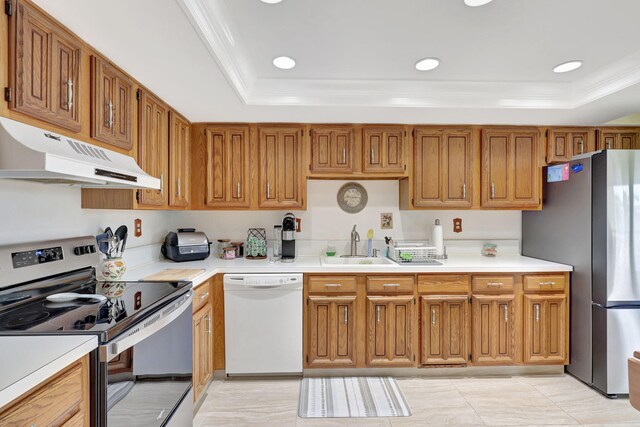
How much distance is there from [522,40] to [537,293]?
1944 mm

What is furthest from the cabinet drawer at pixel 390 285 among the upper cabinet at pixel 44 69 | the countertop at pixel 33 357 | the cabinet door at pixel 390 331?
the upper cabinet at pixel 44 69

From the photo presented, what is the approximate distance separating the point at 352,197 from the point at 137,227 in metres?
1.92

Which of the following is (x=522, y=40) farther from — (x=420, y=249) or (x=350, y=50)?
(x=420, y=249)

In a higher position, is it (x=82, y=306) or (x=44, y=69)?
(x=44, y=69)

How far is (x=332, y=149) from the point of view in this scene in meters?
2.97

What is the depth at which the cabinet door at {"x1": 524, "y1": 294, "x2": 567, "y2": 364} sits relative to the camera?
8.85 feet

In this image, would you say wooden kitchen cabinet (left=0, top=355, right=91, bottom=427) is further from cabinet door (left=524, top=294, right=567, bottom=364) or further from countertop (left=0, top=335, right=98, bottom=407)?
cabinet door (left=524, top=294, right=567, bottom=364)

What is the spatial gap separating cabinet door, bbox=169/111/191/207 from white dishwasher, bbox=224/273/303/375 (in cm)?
76

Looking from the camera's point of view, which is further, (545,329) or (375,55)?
(545,329)

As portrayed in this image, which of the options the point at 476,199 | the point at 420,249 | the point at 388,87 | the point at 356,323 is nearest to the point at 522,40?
the point at 388,87

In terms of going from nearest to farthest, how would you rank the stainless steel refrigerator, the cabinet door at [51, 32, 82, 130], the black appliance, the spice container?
1. the cabinet door at [51, 32, 82, 130]
2. the stainless steel refrigerator
3. the black appliance
4. the spice container

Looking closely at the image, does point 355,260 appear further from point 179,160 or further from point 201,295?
point 179,160

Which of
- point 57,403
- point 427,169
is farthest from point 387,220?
point 57,403

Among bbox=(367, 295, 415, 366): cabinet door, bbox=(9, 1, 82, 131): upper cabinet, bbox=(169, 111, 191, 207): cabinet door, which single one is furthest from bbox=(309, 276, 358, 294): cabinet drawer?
bbox=(9, 1, 82, 131): upper cabinet
